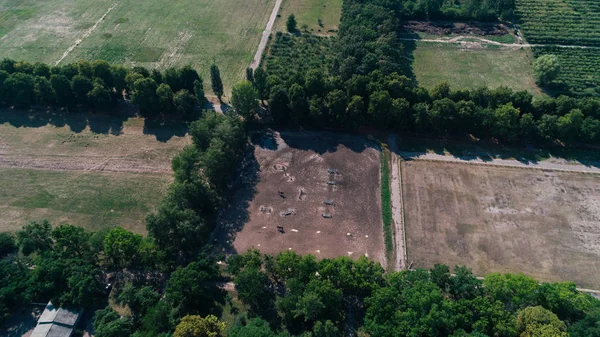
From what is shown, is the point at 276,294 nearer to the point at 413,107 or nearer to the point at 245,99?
the point at 245,99

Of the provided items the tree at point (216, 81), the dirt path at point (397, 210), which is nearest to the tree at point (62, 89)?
the tree at point (216, 81)

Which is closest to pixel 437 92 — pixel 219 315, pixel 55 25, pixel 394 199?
pixel 394 199

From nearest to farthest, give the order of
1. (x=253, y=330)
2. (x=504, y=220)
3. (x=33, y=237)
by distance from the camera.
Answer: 1. (x=253, y=330)
2. (x=33, y=237)
3. (x=504, y=220)

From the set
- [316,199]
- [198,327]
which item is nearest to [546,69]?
[316,199]

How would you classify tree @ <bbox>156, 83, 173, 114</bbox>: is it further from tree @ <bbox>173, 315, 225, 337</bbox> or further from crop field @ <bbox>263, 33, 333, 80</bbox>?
tree @ <bbox>173, 315, 225, 337</bbox>

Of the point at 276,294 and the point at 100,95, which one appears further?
the point at 100,95

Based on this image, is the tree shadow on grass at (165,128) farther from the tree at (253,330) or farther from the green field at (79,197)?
the tree at (253,330)
